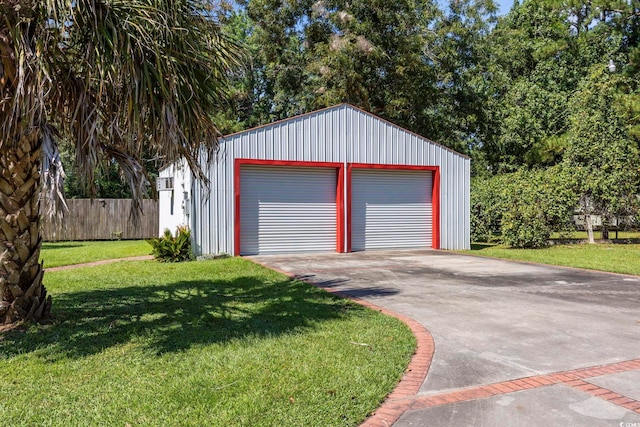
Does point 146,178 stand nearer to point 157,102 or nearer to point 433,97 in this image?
point 157,102

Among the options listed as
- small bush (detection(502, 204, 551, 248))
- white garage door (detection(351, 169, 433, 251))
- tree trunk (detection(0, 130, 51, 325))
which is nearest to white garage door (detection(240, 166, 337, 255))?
white garage door (detection(351, 169, 433, 251))

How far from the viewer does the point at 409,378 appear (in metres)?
4.23

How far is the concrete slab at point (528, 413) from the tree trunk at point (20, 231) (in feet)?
15.4

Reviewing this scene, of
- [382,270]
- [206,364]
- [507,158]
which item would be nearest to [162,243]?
[382,270]

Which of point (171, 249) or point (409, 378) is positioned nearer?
point (409, 378)

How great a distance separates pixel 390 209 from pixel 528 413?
12.6 meters

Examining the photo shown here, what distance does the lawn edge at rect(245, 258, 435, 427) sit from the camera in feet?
11.4

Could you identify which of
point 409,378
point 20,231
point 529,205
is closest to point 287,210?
point 529,205

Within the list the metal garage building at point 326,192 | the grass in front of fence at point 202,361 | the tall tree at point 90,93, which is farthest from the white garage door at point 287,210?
the tall tree at point 90,93

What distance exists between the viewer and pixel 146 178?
18.0 feet

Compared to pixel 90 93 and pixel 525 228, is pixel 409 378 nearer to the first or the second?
pixel 90 93

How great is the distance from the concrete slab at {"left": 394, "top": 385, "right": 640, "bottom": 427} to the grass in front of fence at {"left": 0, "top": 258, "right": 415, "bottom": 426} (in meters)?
0.44

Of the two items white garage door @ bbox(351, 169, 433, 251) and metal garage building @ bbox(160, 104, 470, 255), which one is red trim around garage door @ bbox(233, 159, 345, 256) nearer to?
metal garage building @ bbox(160, 104, 470, 255)

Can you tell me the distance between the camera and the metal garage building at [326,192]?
44.6ft
